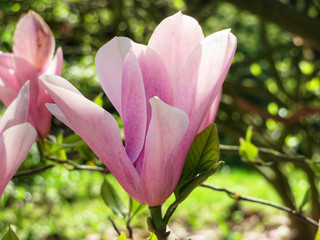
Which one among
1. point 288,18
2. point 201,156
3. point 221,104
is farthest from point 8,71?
point 221,104

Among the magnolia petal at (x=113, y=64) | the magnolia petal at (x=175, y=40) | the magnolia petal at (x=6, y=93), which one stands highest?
the magnolia petal at (x=175, y=40)

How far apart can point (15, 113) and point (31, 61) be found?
0.98 feet

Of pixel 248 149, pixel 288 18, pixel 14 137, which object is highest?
pixel 14 137

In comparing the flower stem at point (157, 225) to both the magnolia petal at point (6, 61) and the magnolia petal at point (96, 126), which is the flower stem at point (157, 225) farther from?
the magnolia petal at point (6, 61)

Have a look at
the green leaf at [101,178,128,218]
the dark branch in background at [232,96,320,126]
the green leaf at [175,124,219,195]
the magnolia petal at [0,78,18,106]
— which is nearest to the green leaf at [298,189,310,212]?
the green leaf at [101,178,128,218]

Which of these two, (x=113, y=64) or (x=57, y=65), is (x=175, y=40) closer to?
(x=113, y=64)

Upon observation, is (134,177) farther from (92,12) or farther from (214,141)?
(92,12)

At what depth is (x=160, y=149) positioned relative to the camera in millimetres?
478

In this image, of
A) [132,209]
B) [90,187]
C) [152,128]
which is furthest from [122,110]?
[90,187]

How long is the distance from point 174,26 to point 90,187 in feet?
12.1

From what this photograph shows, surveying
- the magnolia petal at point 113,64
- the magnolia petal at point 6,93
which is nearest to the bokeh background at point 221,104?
the magnolia petal at point 6,93

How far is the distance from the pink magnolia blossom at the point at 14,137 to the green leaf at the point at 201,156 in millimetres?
159

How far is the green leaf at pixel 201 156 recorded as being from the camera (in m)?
0.52

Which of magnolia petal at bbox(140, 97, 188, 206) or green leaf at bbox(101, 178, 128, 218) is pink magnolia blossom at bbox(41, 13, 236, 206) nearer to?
magnolia petal at bbox(140, 97, 188, 206)
